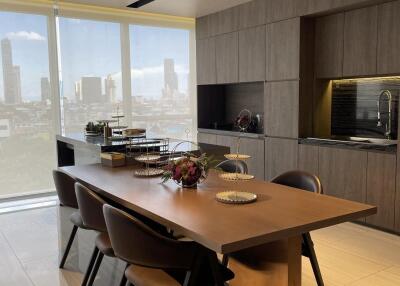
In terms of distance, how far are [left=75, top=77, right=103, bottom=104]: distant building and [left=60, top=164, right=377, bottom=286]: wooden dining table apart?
3531 millimetres

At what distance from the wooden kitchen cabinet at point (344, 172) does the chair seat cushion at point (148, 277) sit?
2764 millimetres

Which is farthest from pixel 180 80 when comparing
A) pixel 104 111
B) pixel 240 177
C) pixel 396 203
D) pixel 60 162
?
pixel 240 177

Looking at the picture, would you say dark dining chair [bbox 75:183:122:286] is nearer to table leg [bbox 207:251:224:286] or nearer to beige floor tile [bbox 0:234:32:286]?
table leg [bbox 207:251:224:286]

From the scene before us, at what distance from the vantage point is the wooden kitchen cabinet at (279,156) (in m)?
4.85

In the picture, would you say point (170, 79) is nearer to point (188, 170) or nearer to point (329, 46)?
point (329, 46)

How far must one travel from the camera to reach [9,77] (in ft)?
18.0

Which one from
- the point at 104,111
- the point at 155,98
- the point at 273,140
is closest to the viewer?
the point at 273,140

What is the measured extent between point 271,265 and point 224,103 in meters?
4.76

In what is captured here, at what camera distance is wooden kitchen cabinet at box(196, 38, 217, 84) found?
6.06 meters

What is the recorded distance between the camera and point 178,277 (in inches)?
82.2

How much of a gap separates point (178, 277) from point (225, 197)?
0.48 metres

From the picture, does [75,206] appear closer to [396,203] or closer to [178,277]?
[178,277]

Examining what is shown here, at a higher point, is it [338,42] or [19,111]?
[338,42]

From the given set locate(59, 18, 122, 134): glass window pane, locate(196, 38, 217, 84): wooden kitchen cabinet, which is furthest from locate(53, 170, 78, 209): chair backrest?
locate(196, 38, 217, 84): wooden kitchen cabinet
